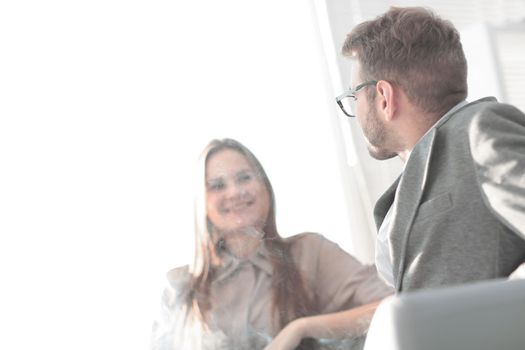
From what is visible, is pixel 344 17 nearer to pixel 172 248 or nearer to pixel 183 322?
pixel 172 248

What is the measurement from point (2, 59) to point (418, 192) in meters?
2.67

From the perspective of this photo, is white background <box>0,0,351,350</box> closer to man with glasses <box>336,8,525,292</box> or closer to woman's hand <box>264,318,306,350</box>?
woman's hand <box>264,318,306,350</box>

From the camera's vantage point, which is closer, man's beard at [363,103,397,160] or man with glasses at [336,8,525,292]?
man with glasses at [336,8,525,292]

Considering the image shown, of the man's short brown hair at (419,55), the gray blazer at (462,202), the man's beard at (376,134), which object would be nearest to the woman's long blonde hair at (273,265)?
the man's beard at (376,134)

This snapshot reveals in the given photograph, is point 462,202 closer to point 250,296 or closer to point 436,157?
point 436,157

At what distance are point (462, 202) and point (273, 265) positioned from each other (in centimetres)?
232

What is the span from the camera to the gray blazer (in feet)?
4.51

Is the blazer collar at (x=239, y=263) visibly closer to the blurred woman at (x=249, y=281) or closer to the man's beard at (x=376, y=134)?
the blurred woman at (x=249, y=281)

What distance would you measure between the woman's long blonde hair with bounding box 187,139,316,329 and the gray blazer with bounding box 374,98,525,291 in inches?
84.4

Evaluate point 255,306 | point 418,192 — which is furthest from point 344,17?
point 418,192

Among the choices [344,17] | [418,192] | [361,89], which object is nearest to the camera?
[418,192]

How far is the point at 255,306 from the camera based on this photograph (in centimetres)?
366

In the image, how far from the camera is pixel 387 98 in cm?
185

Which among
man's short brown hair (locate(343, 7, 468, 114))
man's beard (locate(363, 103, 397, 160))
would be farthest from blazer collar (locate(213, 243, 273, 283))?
man's short brown hair (locate(343, 7, 468, 114))
